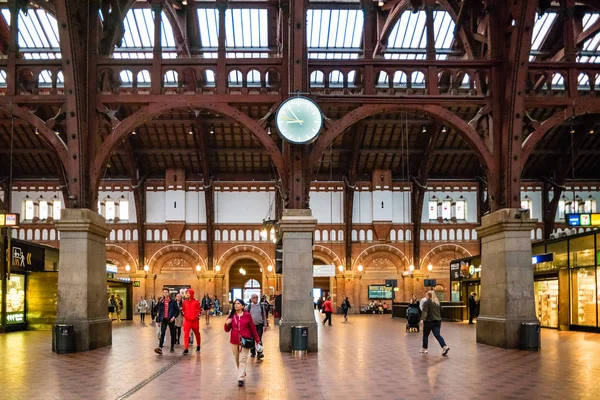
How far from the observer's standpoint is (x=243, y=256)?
1804 inches

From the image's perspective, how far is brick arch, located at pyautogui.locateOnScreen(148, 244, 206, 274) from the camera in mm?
45375

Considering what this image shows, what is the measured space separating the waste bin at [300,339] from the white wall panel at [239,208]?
28.2 metres

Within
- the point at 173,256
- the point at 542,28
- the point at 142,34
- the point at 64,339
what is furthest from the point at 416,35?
the point at 64,339

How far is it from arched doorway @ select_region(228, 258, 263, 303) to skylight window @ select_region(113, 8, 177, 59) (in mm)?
16788

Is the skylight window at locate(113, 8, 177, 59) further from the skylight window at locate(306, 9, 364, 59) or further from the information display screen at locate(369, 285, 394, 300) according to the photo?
the information display screen at locate(369, 285, 394, 300)

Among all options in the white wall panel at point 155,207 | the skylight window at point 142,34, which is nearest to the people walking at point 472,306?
the skylight window at point 142,34

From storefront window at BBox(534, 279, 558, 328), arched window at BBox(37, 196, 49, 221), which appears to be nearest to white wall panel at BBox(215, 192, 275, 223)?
arched window at BBox(37, 196, 49, 221)

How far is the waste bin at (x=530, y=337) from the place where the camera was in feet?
59.6

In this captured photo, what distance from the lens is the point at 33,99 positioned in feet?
63.1

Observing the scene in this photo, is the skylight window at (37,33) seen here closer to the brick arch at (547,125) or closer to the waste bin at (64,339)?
the waste bin at (64,339)

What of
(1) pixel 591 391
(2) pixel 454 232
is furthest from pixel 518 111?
(2) pixel 454 232

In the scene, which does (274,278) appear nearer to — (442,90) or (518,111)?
(442,90)

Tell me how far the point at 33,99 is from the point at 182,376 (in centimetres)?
1023

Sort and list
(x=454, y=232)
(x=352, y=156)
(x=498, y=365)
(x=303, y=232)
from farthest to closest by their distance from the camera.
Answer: (x=454, y=232) < (x=352, y=156) < (x=303, y=232) < (x=498, y=365)
